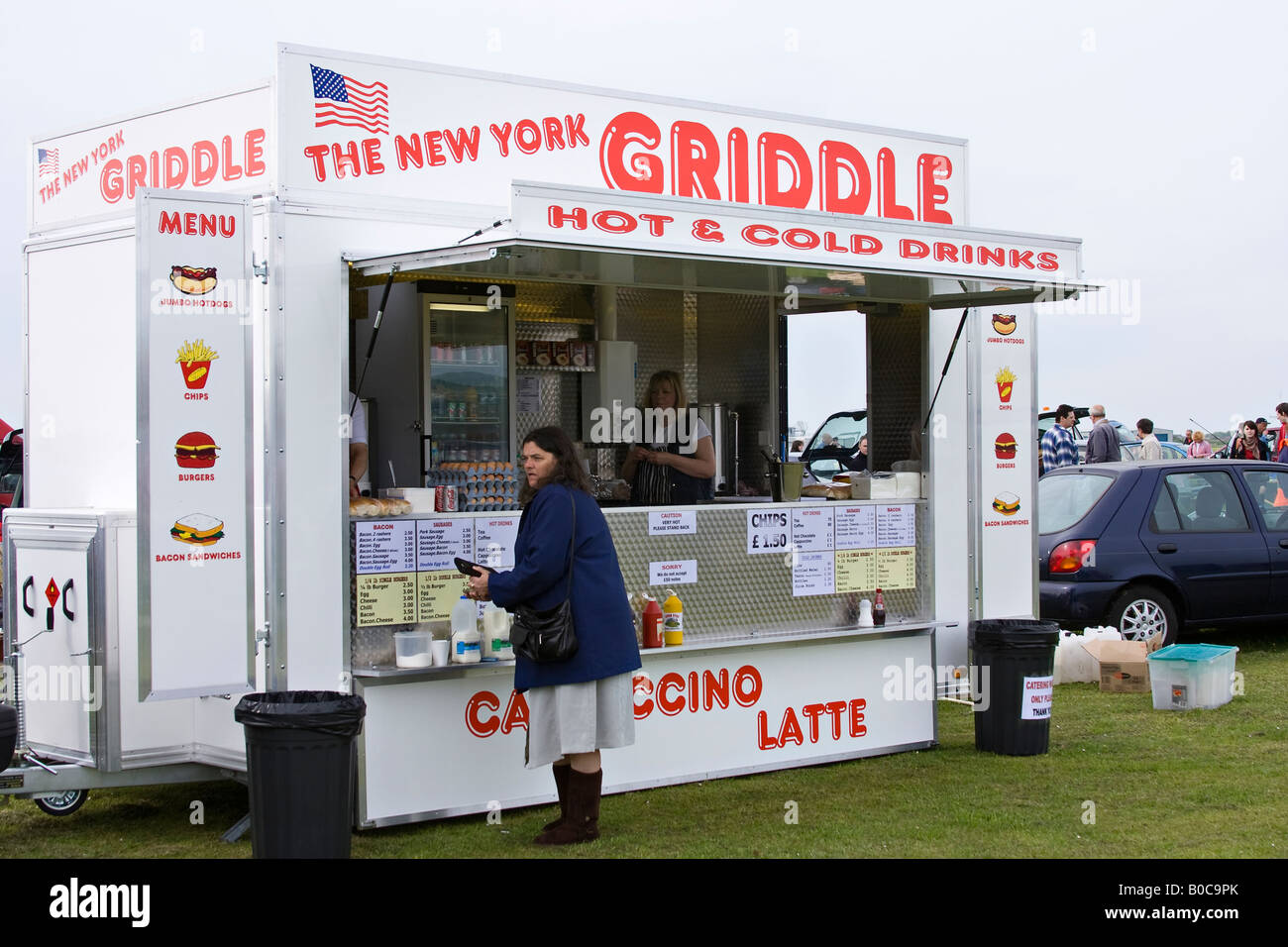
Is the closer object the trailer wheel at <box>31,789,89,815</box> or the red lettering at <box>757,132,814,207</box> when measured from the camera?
the trailer wheel at <box>31,789,89,815</box>

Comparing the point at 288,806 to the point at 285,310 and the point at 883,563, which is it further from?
the point at 883,563

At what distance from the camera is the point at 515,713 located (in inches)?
265

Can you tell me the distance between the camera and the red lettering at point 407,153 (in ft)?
21.5

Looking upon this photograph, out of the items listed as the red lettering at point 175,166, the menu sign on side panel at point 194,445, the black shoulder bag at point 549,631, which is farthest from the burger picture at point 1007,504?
the red lettering at point 175,166

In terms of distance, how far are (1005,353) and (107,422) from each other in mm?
4928

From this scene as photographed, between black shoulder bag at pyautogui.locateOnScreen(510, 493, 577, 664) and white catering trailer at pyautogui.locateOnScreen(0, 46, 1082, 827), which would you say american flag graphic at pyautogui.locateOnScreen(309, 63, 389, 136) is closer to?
white catering trailer at pyautogui.locateOnScreen(0, 46, 1082, 827)

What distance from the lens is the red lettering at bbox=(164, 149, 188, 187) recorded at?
6723mm

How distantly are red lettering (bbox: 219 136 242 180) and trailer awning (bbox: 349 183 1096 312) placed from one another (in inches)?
27.2

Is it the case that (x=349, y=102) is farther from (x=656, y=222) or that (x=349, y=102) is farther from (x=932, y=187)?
(x=932, y=187)

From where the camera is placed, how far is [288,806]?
5.36 metres

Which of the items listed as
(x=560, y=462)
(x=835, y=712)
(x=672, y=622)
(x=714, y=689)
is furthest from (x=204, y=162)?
(x=835, y=712)

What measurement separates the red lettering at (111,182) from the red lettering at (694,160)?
2715mm

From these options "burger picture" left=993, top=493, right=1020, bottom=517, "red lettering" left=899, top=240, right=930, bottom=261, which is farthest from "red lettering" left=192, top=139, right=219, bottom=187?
"burger picture" left=993, top=493, right=1020, bottom=517

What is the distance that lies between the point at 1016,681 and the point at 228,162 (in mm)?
4770
